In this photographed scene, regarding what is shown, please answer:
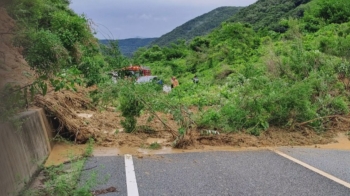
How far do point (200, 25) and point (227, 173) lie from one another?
9810 cm

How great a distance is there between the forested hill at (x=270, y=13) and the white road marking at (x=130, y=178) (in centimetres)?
4215

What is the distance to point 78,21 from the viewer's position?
17.2 m

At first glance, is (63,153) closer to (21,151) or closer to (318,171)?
(21,151)

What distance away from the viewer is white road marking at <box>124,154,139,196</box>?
5.88 metres

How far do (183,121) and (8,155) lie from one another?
5548mm

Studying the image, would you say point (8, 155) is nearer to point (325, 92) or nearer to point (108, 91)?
point (108, 91)

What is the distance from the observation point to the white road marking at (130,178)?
5.88 m

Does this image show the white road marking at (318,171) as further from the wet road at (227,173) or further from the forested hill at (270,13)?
the forested hill at (270,13)

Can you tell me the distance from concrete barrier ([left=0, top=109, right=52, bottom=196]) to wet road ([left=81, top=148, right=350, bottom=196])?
0.88 meters

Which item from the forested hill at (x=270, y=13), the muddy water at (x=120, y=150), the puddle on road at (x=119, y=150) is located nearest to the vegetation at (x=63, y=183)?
the muddy water at (x=120, y=150)

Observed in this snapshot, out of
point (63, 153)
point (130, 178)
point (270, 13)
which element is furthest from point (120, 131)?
point (270, 13)

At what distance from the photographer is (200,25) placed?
103125mm

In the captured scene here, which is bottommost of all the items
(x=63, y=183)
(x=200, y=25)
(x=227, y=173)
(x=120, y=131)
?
(x=200, y=25)

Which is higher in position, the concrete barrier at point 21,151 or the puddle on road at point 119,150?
the concrete barrier at point 21,151
